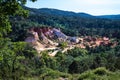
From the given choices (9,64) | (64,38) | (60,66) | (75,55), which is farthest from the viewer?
(64,38)

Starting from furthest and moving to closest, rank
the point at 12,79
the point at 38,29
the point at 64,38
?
the point at 64,38
the point at 38,29
the point at 12,79

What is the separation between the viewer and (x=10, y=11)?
466 inches

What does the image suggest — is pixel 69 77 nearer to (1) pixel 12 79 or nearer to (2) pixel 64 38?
(1) pixel 12 79

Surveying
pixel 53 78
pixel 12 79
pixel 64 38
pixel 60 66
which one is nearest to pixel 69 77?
pixel 53 78

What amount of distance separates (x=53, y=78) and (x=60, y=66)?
204 ft

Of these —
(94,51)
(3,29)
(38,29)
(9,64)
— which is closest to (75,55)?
(94,51)

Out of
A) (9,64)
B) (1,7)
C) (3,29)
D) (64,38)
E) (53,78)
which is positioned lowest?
(64,38)

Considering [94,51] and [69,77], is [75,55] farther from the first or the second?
[69,77]

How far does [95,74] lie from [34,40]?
121 m

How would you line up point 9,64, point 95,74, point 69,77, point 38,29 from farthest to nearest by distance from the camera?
point 38,29 → point 9,64 → point 69,77 → point 95,74

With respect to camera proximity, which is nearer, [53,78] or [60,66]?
[53,78]

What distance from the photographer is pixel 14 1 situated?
1182 centimetres

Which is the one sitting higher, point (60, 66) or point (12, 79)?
point (12, 79)

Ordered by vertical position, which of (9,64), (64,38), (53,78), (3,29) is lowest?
(64,38)
